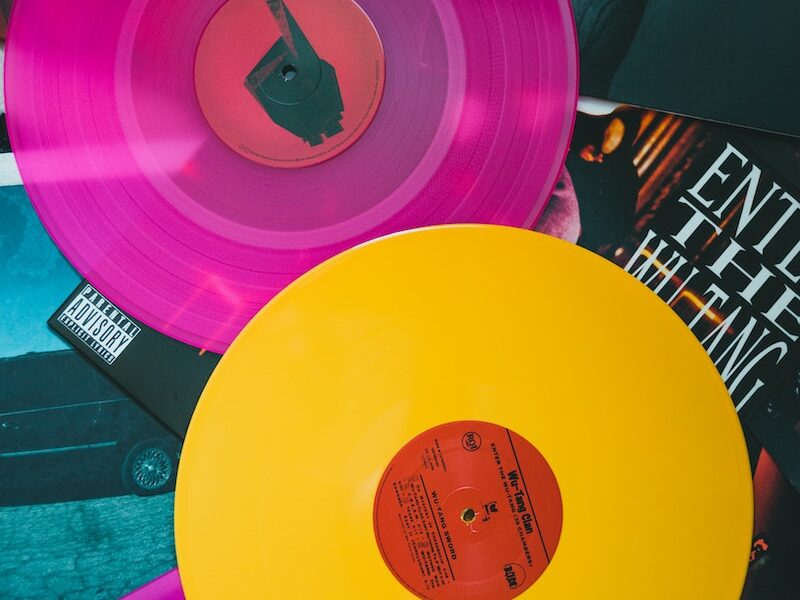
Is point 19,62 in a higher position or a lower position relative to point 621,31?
lower

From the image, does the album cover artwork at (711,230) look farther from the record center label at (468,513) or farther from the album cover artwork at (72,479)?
the album cover artwork at (72,479)

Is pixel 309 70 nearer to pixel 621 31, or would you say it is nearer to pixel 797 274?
pixel 621 31

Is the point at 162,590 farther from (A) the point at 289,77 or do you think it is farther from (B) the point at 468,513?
(A) the point at 289,77

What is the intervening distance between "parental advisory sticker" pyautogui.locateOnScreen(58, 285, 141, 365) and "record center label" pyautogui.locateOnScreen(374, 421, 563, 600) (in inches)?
15.5

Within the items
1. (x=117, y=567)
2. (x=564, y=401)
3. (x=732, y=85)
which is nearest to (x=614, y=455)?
(x=564, y=401)

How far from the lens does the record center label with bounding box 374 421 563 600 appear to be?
26.2 inches

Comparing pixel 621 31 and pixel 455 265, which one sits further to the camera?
pixel 621 31

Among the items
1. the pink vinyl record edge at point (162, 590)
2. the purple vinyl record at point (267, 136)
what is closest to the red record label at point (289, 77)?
the purple vinyl record at point (267, 136)

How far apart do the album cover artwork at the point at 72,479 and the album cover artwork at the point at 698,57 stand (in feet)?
2.47

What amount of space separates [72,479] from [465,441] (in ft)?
1.74

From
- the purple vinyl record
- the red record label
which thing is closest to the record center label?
the purple vinyl record

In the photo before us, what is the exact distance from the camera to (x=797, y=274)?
778 millimetres

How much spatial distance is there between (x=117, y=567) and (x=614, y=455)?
650mm

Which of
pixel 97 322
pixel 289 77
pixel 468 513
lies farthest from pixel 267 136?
pixel 468 513
